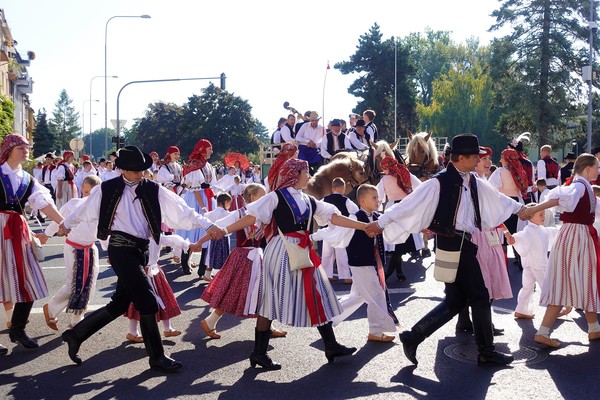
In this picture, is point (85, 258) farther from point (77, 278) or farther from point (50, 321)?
point (50, 321)

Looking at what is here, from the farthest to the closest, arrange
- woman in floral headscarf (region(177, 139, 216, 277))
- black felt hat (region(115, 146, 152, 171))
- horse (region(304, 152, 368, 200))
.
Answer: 1. woman in floral headscarf (region(177, 139, 216, 277))
2. horse (region(304, 152, 368, 200))
3. black felt hat (region(115, 146, 152, 171))

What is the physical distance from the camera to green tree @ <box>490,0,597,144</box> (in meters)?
42.8

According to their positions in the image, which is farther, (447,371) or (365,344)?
(365,344)

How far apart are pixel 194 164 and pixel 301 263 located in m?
7.60

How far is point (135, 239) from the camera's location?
6.47 m

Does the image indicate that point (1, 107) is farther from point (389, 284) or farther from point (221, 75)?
point (389, 284)

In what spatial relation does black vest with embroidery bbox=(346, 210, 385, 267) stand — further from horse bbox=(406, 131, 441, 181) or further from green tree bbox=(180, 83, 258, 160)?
green tree bbox=(180, 83, 258, 160)

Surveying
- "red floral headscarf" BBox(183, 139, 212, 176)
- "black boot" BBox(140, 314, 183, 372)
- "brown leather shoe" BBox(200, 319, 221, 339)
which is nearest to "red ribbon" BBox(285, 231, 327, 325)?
"black boot" BBox(140, 314, 183, 372)

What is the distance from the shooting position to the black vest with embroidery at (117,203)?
6429mm

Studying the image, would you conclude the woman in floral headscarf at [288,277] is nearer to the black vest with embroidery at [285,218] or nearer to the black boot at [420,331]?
the black vest with embroidery at [285,218]

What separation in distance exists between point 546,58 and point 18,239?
3986 centimetres

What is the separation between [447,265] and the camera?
21.2ft

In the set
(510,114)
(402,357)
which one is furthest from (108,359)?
(510,114)

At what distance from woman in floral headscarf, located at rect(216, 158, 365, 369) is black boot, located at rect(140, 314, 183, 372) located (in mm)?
694
